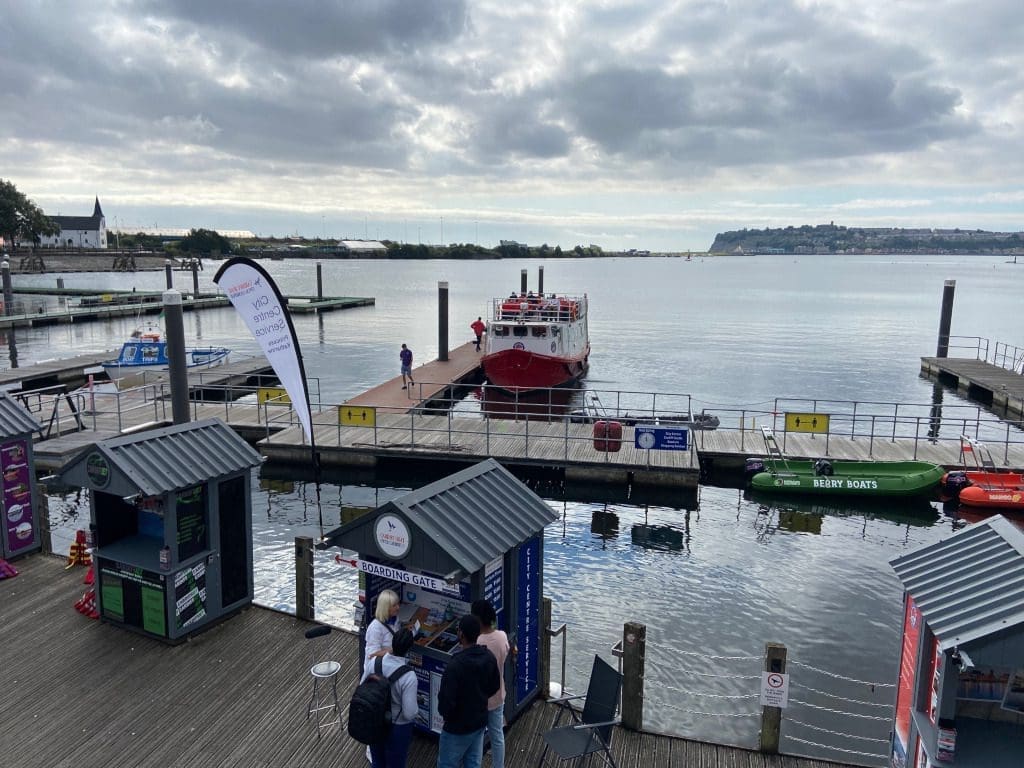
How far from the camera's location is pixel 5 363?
47531mm

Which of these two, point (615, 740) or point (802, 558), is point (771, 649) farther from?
point (802, 558)

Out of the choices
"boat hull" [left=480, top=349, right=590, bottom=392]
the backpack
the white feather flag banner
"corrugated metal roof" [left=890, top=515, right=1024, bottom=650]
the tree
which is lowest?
"boat hull" [left=480, top=349, right=590, bottom=392]

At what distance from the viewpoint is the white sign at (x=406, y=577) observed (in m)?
7.51

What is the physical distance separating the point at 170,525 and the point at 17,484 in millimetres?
4740

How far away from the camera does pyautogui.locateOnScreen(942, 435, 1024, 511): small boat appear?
20.9 m

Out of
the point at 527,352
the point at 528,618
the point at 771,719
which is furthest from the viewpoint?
the point at 527,352

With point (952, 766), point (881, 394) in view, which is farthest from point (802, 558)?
point (881, 394)

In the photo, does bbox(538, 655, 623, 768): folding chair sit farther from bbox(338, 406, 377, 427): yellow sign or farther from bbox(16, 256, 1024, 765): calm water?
bbox(338, 406, 377, 427): yellow sign

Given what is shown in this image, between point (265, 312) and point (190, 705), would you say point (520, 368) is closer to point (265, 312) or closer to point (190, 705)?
point (265, 312)

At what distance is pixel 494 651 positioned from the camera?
22.2ft

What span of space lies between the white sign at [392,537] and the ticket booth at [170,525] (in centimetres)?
338

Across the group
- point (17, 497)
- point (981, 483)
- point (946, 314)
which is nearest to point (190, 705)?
point (17, 497)

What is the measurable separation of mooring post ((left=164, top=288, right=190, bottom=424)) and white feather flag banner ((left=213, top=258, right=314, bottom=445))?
3798 mm

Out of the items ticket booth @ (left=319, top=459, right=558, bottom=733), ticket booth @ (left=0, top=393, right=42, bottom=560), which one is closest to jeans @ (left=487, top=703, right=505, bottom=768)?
ticket booth @ (left=319, top=459, right=558, bottom=733)
